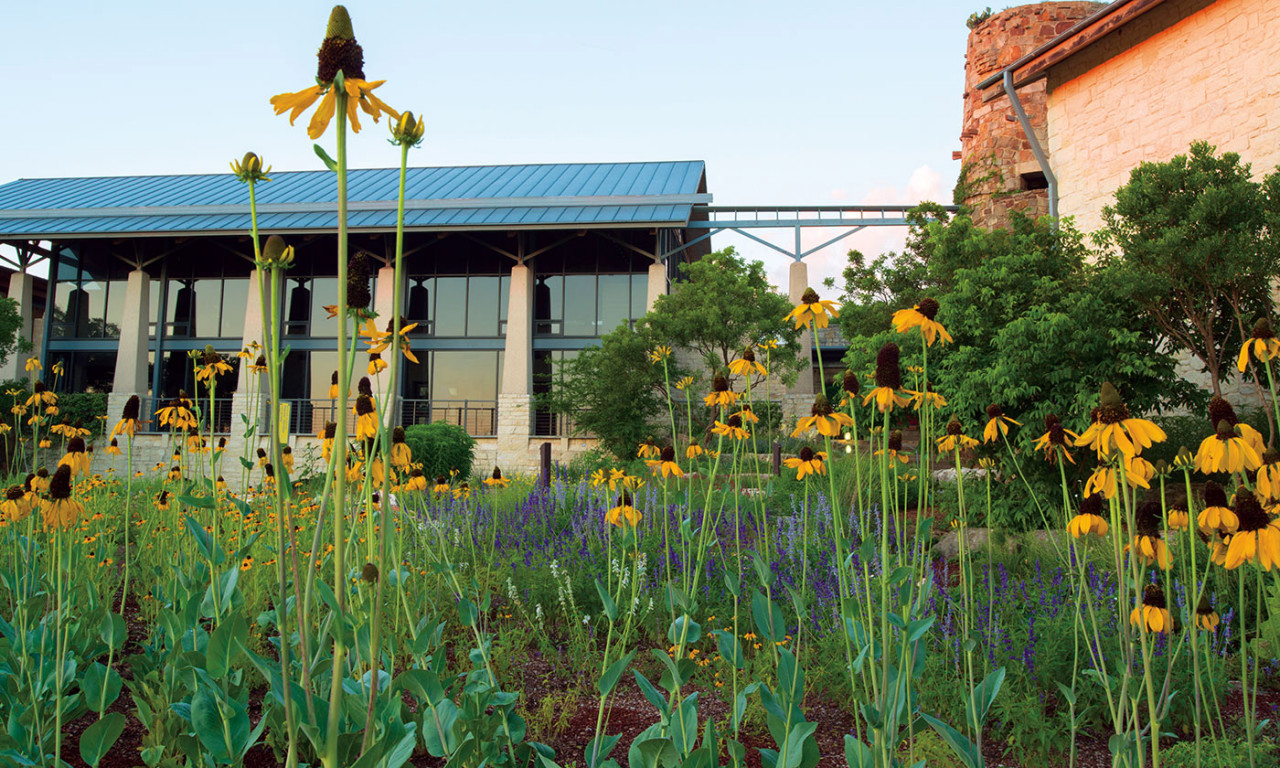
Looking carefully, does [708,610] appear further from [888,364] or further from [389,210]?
[389,210]

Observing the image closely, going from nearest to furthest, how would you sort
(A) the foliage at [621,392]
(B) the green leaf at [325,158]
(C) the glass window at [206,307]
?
(B) the green leaf at [325,158] < (A) the foliage at [621,392] < (C) the glass window at [206,307]

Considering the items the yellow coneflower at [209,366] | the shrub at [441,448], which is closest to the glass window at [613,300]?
the shrub at [441,448]

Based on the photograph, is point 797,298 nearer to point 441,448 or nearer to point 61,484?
point 441,448

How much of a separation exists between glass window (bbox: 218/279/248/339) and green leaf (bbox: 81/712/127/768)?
2334 cm

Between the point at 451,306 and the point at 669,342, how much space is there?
24.7 feet

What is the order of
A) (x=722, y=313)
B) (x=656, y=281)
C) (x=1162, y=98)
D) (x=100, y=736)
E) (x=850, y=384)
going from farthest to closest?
(x=656, y=281) < (x=722, y=313) < (x=1162, y=98) < (x=850, y=384) < (x=100, y=736)

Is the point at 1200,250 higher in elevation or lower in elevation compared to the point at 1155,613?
higher

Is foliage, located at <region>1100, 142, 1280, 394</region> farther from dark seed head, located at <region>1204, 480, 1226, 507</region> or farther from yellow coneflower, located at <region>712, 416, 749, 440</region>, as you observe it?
dark seed head, located at <region>1204, 480, 1226, 507</region>

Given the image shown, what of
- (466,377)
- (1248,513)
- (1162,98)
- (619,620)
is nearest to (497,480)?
(619,620)

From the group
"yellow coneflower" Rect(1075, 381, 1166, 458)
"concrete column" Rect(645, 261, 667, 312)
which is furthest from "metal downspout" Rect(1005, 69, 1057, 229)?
"yellow coneflower" Rect(1075, 381, 1166, 458)

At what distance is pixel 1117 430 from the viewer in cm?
163

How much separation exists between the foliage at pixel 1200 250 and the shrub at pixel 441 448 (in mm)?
10237

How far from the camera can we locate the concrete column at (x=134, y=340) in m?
21.2

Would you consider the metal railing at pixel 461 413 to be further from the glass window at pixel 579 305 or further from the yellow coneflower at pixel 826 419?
the yellow coneflower at pixel 826 419
